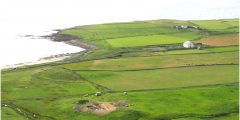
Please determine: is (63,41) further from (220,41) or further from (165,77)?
(165,77)

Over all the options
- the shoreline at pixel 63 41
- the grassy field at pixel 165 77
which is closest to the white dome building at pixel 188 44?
the shoreline at pixel 63 41

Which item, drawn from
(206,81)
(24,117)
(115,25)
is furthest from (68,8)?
(24,117)

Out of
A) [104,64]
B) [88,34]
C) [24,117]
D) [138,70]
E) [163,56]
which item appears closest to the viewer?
[24,117]

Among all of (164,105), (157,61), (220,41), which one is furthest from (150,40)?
(164,105)

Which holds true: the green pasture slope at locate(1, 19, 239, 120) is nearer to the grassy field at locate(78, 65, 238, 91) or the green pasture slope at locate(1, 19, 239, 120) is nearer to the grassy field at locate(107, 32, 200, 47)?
the grassy field at locate(78, 65, 238, 91)

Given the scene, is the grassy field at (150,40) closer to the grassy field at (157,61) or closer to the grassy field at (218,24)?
the grassy field at (218,24)

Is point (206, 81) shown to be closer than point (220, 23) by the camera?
Yes

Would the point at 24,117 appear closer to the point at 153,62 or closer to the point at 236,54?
the point at 153,62
